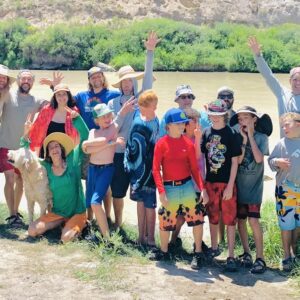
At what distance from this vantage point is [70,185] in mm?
5980

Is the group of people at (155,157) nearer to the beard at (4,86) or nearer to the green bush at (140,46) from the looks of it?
the beard at (4,86)

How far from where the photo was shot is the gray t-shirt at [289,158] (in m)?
5.11

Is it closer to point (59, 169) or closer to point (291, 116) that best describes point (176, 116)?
point (291, 116)

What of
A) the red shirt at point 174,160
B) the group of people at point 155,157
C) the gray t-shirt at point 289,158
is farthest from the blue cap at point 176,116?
the gray t-shirt at point 289,158

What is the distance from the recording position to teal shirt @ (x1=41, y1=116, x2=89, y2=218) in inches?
234

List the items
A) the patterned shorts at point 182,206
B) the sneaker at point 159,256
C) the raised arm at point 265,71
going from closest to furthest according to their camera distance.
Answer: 1. the patterned shorts at point 182,206
2. the sneaker at point 159,256
3. the raised arm at point 265,71

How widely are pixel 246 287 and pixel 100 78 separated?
278 centimetres

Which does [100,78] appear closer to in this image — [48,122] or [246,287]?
[48,122]

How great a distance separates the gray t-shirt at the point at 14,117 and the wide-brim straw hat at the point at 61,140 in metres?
0.53

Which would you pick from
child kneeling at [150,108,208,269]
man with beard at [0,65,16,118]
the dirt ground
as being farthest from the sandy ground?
man with beard at [0,65,16,118]

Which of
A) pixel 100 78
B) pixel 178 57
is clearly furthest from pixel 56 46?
pixel 100 78

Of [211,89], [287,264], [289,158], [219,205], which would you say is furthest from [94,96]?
[211,89]

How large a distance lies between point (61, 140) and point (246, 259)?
2233 mm

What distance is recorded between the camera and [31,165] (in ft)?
19.1
